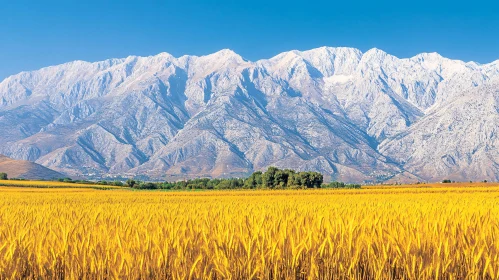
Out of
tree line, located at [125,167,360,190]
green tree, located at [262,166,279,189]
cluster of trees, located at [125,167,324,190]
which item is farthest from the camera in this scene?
green tree, located at [262,166,279,189]

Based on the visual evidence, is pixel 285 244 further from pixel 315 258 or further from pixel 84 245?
pixel 84 245

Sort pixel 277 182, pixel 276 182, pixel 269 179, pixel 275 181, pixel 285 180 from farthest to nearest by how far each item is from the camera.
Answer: pixel 285 180 → pixel 269 179 → pixel 275 181 → pixel 277 182 → pixel 276 182

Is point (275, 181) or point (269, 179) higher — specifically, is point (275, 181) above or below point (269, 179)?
below

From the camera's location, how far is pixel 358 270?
6.98 metres

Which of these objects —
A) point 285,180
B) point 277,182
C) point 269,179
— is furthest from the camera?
point 285,180

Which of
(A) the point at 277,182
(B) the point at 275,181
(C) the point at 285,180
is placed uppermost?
(C) the point at 285,180

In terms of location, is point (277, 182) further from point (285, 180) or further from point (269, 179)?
point (285, 180)

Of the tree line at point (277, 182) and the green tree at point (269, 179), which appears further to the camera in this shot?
the green tree at point (269, 179)

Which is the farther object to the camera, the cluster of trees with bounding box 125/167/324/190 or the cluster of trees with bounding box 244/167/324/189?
the cluster of trees with bounding box 125/167/324/190

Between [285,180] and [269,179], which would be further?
[285,180]

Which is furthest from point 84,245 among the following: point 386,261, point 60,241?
point 386,261

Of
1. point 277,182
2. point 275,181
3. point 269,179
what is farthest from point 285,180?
point 269,179

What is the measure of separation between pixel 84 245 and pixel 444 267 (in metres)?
5.08

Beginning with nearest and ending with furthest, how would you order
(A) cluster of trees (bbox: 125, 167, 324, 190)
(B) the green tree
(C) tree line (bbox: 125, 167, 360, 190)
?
1. (C) tree line (bbox: 125, 167, 360, 190)
2. (A) cluster of trees (bbox: 125, 167, 324, 190)
3. (B) the green tree
